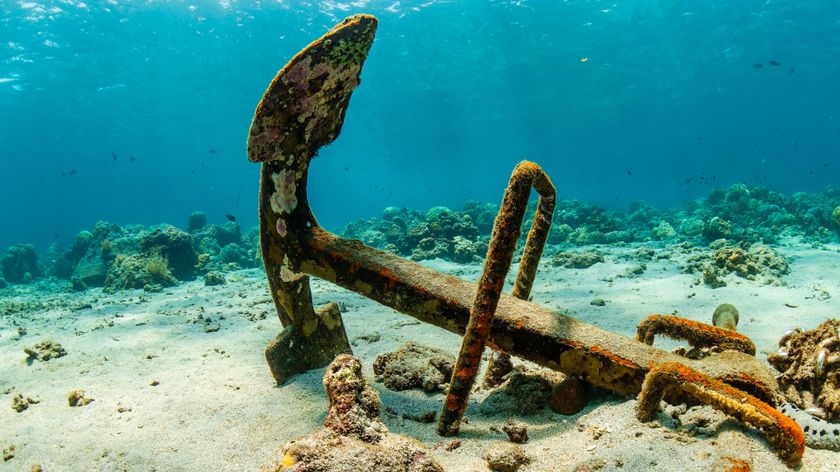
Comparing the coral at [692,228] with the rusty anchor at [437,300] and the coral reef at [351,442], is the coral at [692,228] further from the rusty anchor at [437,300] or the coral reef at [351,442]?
the coral reef at [351,442]

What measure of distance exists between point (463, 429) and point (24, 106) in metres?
56.0

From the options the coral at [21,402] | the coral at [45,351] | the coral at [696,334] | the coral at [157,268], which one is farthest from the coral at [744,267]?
the coral at [157,268]

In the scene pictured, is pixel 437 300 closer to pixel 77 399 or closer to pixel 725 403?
pixel 725 403

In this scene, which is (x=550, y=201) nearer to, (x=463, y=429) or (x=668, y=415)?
(x=668, y=415)

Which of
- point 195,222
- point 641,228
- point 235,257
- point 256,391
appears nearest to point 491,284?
point 256,391

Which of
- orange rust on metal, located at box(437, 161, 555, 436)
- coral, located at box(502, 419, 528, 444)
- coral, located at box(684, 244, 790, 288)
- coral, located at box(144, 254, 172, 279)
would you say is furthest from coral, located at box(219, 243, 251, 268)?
coral, located at box(502, 419, 528, 444)

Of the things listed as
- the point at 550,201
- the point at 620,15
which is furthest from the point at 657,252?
the point at 620,15

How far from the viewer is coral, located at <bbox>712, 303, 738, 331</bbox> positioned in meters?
3.35

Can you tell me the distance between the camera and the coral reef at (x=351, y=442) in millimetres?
1532

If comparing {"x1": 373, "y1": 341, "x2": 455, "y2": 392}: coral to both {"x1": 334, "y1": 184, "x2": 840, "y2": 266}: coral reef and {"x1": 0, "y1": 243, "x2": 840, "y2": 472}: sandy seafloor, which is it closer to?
{"x1": 0, "y1": 243, "x2": 840, "y2": 472}: sandy seafloor

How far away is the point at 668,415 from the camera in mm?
2393

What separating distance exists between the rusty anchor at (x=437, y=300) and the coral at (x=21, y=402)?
2.27 m

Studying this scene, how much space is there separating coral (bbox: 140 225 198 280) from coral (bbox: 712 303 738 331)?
Answer: 42.3 feet

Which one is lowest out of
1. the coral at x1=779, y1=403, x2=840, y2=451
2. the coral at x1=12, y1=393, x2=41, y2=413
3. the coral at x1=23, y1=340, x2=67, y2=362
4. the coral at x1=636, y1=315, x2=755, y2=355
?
the coral at x1=23, y1=340, x2=67, y2=362
